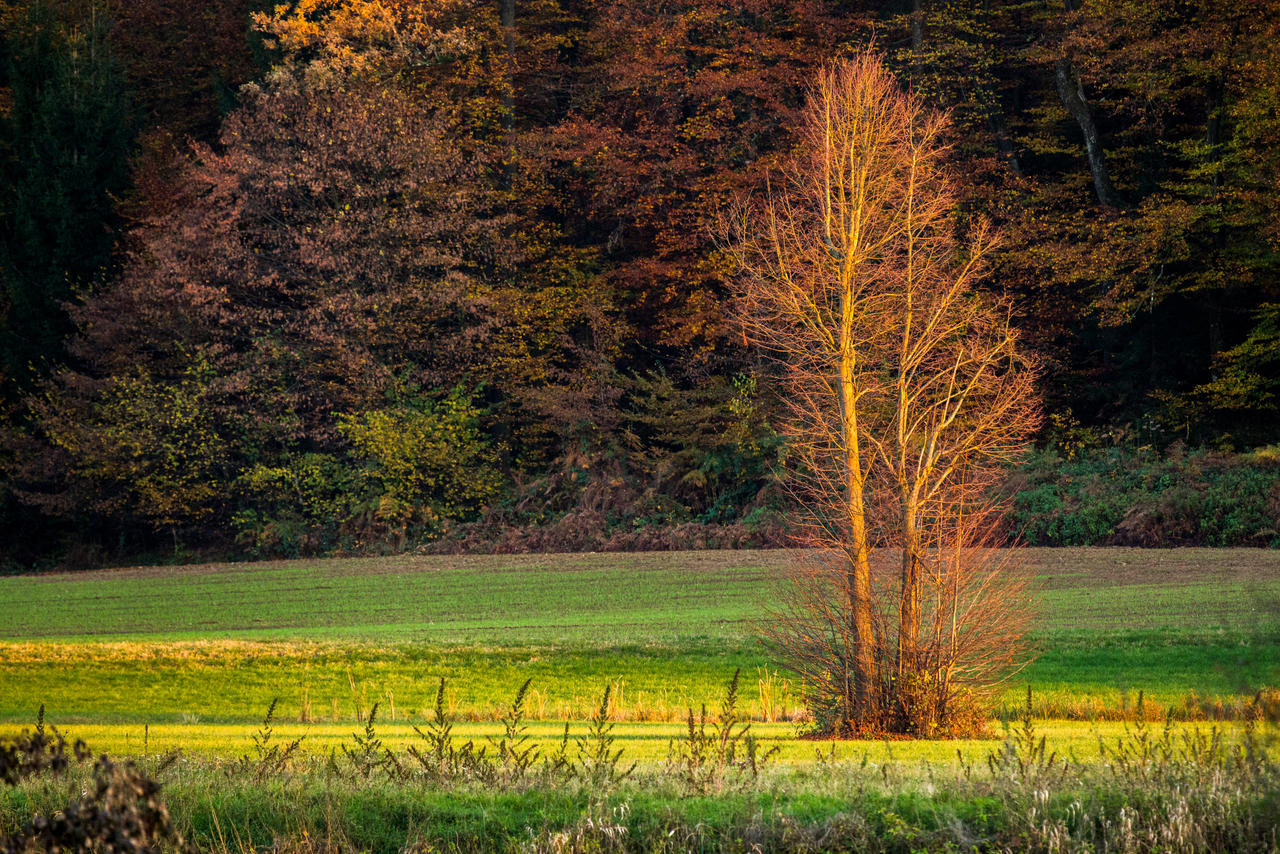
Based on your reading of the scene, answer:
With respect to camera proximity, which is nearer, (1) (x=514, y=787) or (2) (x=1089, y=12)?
(1) (x=514, y=787)

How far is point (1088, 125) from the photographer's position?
114 ft

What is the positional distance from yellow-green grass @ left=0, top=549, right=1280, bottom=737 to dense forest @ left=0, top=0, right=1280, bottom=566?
272 inches

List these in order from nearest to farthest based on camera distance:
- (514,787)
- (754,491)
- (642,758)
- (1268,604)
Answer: (1268,604) < (514,787) < (642,758) < (754,491)

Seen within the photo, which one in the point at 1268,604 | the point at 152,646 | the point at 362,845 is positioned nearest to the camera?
the point at 1268,604

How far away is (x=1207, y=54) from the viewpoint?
32.7 m

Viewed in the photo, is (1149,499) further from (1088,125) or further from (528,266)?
(528,266)

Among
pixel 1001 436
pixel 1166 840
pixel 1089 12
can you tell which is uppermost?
pixel 1089 12

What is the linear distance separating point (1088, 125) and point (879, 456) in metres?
24.3

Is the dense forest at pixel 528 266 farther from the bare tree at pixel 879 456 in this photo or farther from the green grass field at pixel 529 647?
the bare tree at pixel 879 456

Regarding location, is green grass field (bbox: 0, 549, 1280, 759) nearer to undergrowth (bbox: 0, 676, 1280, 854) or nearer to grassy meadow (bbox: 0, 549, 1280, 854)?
grassy meadow (bbox: 0, 549, 1280, 854)

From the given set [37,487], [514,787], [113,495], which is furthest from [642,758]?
[37,487]

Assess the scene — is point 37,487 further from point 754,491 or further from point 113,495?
point 754,491

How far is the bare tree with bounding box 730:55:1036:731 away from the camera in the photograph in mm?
12406

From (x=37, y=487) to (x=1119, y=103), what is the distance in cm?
3370
